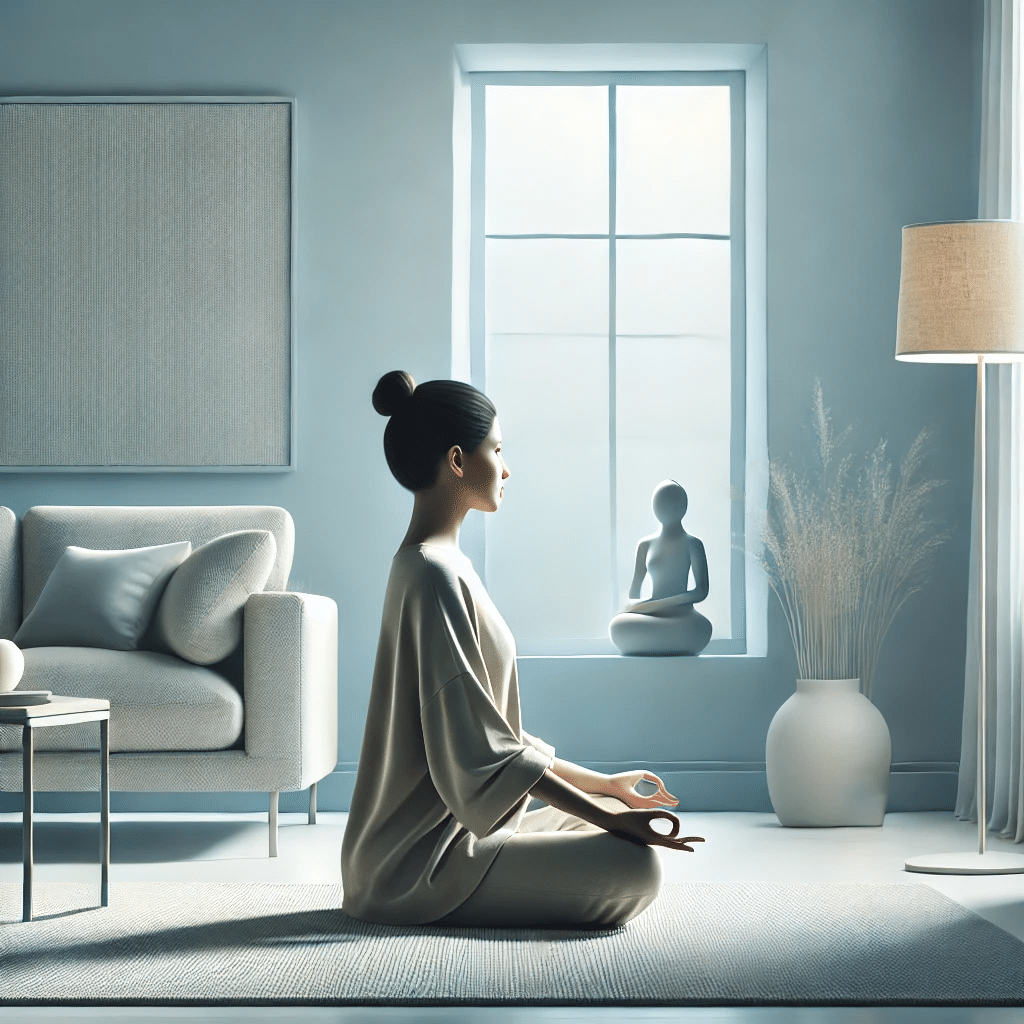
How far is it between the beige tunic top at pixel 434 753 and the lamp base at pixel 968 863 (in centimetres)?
130

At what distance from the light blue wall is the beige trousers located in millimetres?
A: 1990

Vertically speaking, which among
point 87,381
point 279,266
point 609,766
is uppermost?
point 279,266

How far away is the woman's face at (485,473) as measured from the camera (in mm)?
2436

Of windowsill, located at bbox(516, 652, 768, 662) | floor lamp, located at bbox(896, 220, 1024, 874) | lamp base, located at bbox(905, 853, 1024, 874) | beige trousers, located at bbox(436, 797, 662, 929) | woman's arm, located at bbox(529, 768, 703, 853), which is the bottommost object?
lamp base, located at bbox(905, 853, 1024, 874)

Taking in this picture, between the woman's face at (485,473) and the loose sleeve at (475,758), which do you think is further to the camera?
the woman's face at (485,473)

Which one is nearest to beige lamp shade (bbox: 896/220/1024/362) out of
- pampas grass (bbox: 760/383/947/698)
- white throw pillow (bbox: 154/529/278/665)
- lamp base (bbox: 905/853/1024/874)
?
pampas grass (bbox: 760/383/947/698)

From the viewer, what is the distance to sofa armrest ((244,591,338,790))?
3.42 m

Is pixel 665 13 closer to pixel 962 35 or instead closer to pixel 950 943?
pixel 962 35

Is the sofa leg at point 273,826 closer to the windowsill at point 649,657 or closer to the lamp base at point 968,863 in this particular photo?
the windowsill at point 649,657

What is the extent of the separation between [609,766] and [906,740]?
3.14ft

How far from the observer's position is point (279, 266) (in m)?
4.36

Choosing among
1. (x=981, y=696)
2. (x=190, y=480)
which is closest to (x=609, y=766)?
(x=981, y=696)

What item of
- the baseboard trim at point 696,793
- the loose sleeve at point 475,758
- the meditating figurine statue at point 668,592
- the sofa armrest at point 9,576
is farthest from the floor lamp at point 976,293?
the sofa armrest at point 9,576

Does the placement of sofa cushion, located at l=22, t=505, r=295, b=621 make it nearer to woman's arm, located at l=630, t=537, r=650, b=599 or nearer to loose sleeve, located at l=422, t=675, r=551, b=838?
woman's arm, located at l=630, t=537, r=650, b=599
